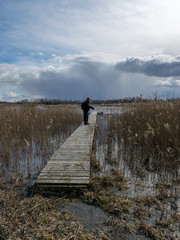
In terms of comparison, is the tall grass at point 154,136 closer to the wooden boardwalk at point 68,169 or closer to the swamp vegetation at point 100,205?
the swamp vegetation at point 100,205

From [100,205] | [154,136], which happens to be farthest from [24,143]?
[100,205]

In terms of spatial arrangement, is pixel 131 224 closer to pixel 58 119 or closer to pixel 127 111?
pixel 127 111

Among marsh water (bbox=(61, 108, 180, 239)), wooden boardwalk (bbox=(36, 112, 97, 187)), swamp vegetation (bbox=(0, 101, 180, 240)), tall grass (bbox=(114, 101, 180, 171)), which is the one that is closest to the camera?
swamp vegetation (bbox=(0, 101, 180, 240))

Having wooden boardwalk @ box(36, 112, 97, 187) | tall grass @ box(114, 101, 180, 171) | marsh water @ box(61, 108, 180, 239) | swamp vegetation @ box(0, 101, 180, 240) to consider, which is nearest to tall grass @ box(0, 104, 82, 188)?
swamp vegetation @ box(0, 101, 180, 240)

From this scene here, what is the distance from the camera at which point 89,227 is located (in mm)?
2861

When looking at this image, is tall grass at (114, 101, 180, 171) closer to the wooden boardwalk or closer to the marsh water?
the marsh water

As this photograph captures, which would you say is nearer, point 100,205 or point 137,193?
point 100,205

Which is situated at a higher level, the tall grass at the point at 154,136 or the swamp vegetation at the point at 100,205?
the tall grass at the point at 154,136

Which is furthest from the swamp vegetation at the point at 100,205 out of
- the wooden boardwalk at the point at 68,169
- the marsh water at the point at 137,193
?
the wooden boardwalk at the point at 68,169

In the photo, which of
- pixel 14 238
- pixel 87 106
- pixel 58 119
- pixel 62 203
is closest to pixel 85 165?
pixel 62 203

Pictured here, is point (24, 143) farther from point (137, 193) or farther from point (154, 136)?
point (137, 193)

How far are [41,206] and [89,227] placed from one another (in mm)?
816

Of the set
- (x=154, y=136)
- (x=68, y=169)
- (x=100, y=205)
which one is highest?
(x=154, y=136)

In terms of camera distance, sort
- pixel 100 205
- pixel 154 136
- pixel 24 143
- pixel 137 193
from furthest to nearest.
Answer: pixel 24 143 → pixel 154 136 → pixel 137 193 → pixel 100 205
